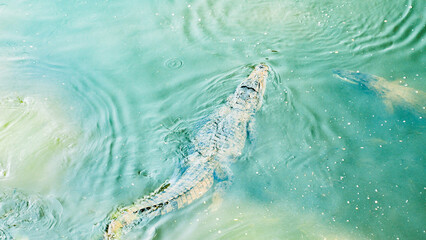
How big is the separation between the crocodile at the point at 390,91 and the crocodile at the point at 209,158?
146cm

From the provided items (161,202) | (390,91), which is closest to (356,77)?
(390,91)

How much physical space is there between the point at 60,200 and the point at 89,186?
400 mm

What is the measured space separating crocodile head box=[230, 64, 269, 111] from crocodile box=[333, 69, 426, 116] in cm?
127

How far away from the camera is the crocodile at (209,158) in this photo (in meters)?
4.10

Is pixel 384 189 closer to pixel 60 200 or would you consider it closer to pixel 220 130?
pixel 220 130

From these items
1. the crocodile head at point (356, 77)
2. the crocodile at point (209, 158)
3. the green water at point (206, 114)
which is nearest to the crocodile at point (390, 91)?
the crocodile head at point (356, 77)

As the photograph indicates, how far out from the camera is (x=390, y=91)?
5.38 m

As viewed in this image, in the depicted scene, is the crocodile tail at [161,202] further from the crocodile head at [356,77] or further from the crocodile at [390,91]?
the crocodile at [390,91]

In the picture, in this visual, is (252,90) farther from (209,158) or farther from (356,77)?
(356,77)

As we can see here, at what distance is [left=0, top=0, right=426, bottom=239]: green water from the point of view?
418 cm

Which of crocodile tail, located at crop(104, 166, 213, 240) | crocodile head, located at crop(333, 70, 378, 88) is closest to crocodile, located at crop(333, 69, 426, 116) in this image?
crocodile head, located at crop(333, 70, 378, 88)

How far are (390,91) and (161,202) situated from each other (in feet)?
13.6

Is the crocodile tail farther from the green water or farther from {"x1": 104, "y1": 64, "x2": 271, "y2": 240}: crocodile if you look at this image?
the green water

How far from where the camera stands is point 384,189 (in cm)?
429
